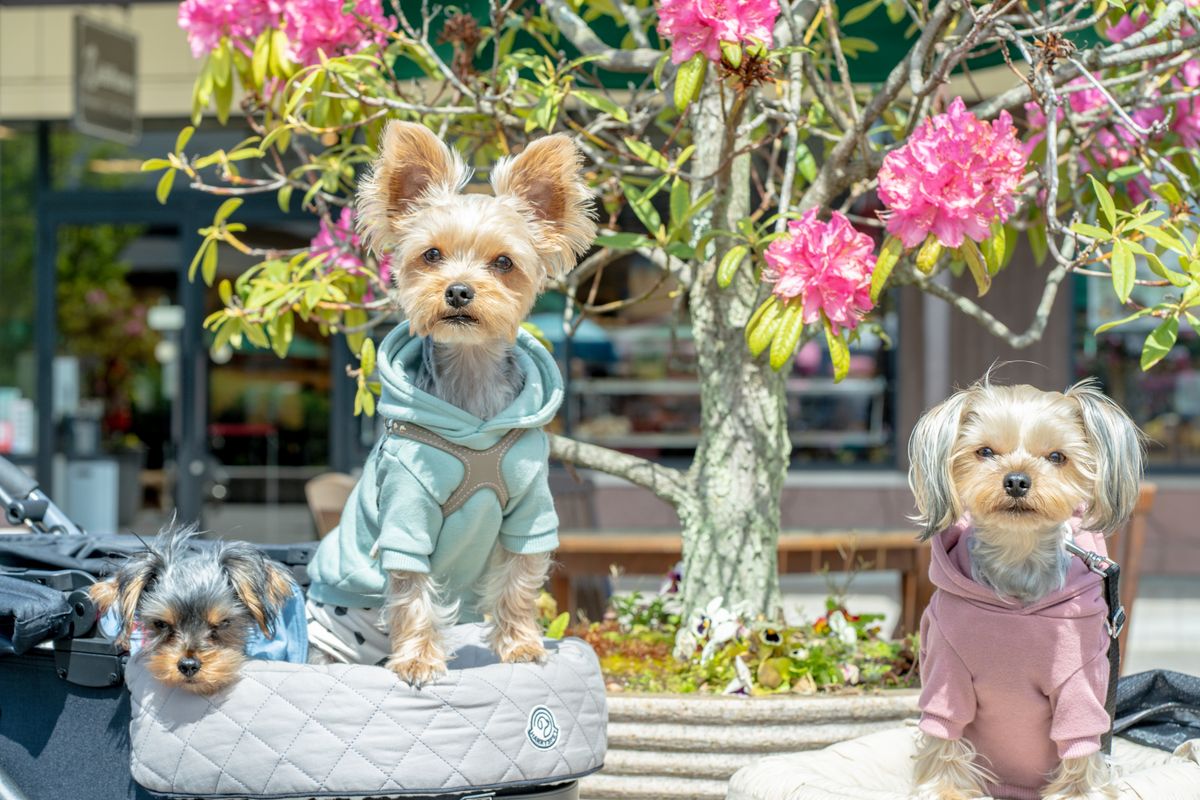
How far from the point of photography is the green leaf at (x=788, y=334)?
2.96 m

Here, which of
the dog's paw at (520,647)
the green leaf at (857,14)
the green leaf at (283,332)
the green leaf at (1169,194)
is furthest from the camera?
the green leaf at (857,14)

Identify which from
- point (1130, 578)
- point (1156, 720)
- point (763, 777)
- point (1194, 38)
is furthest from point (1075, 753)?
point (1130, 578)

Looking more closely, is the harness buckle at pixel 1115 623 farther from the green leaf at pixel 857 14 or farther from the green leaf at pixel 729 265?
the green leaf at pixel 857 14

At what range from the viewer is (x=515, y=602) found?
9.25 feet

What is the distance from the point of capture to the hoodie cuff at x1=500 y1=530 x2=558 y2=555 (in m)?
2.80

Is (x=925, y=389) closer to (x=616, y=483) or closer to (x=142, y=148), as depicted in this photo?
(x=616, y=483)

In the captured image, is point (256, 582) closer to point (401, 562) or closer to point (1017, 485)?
point (401, 562)

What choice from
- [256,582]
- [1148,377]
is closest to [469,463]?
[256,582]

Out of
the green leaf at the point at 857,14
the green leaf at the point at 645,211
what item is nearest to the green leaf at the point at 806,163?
the green leaf at the point at 857,14

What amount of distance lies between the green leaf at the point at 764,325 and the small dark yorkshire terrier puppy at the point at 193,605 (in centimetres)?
113

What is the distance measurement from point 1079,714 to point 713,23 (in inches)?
63.7

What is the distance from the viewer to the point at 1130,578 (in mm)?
4805

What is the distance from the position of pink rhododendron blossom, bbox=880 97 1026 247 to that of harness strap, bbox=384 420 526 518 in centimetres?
99

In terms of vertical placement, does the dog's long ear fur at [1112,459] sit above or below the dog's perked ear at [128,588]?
above
